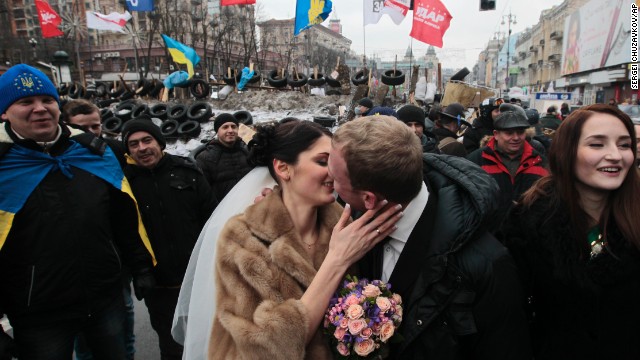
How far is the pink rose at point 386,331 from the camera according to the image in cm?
135

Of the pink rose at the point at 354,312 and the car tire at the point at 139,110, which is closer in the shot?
the pink rose at the point at 354,312

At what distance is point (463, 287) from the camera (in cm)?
134

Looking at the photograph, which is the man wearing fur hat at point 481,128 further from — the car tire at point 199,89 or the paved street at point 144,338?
the car tire at point 199,89

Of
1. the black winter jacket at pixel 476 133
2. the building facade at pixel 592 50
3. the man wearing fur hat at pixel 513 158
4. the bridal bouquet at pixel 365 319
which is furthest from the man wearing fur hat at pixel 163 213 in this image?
the building facade at pixel 592 50

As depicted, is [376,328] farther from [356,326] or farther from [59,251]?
[59,251]

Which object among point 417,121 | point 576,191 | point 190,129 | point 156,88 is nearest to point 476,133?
point 417,121

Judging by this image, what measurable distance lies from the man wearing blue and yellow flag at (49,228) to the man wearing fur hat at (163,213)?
500 mm

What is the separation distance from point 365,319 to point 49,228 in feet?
6.60

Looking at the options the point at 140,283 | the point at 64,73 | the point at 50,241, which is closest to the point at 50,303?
the point at 50,241

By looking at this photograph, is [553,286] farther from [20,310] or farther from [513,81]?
[513,81]

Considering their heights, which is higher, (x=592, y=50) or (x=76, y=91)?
(x=592, y=50)

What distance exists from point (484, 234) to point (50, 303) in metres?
2.41

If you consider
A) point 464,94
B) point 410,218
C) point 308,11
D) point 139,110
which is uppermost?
point 308,11

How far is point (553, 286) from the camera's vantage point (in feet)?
5.56
